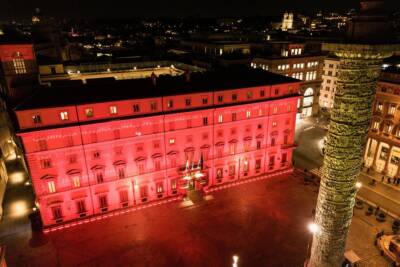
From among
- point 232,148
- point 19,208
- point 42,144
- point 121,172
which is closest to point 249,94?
point 232,148

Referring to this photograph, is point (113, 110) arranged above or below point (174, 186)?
above

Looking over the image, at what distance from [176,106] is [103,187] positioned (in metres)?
15.0

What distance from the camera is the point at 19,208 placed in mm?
43156

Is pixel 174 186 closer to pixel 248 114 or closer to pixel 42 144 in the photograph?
pixel 248 114

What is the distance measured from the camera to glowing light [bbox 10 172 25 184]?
166ft

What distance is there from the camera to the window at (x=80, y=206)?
39472mm

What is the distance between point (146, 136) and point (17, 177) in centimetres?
2855

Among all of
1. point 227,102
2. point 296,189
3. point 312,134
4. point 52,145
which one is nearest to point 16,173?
point 52,145

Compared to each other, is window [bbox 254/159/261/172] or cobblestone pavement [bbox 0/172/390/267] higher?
window [bbox 254/159/261/172]

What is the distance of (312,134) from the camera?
7088cm

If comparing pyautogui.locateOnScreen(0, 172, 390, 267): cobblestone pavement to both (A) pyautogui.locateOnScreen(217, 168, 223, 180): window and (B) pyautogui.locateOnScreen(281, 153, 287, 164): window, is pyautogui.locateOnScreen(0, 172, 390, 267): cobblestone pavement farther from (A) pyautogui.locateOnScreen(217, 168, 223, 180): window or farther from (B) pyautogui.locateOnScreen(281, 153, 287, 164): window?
(B) pyautogui.locateOnScreen(281, 153, 287, 164): window

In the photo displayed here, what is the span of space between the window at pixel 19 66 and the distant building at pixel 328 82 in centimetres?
7234

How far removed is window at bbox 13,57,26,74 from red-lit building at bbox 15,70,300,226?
1216 cm

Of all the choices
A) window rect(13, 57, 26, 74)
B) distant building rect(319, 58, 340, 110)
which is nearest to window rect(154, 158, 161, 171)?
window rect(13, 57, 26, 74)
